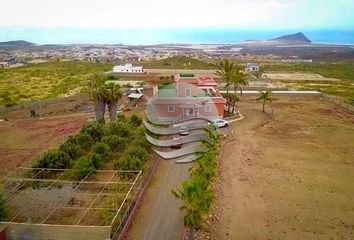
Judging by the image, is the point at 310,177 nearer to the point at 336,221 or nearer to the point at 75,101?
the point at 336,221

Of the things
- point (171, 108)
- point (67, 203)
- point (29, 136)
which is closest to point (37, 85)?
point (29, 136)

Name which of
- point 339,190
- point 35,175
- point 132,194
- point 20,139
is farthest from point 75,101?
point 339,190

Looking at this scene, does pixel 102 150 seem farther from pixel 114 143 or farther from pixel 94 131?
pixel 94 131

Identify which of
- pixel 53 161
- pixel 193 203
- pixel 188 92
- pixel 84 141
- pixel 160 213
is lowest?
pixel 160 213

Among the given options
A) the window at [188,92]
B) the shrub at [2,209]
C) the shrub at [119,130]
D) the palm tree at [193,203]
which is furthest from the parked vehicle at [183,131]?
the shrub at [2,209]

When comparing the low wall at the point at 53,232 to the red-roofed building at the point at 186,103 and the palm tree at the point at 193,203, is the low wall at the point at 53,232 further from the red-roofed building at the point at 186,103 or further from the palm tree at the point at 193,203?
the red-roofed building at the point at 186,103
